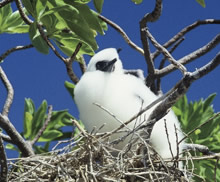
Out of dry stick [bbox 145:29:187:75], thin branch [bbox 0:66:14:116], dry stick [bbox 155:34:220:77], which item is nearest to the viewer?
dry stick [bbox 145:29:187:75]

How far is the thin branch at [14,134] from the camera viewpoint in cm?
249

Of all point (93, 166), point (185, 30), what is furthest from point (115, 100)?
point (93, 166)

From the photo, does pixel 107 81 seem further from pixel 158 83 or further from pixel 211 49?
pixel 211 49

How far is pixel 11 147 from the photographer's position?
3.69 meters

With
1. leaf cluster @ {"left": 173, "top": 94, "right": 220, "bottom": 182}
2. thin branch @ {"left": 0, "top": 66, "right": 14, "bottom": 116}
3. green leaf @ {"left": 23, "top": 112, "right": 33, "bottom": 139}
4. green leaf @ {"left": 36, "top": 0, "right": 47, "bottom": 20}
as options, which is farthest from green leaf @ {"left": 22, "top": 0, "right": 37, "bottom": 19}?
leaf cluster @ {"left": 173, "top": 94, "right": 220, "bottom": 182}

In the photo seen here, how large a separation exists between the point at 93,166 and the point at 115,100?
0.69 meters

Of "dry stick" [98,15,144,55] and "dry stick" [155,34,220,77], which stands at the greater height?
"dry stick" [98,15,144,55]

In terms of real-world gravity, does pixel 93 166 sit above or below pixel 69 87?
below

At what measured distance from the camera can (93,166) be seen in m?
2.18

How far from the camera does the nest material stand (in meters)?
2.13

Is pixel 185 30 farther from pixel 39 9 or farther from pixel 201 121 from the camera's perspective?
pixel 201 121

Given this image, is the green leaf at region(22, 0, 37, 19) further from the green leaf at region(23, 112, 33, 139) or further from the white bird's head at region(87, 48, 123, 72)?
the green leaf at region(23, 112, 33, 139)

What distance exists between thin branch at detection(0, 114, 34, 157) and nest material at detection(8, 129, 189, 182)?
25cm

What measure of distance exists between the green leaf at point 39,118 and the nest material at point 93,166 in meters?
1.38
